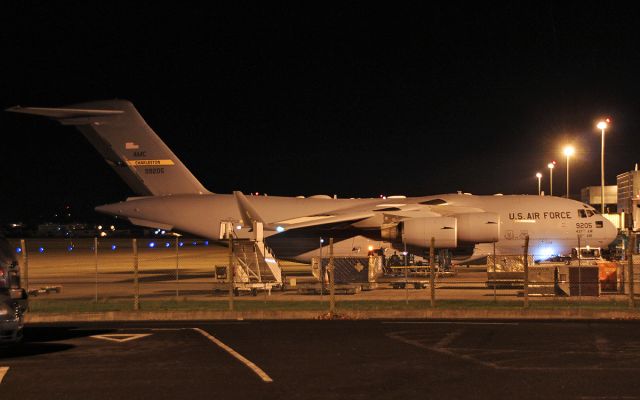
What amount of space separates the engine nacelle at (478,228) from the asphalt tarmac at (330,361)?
13710 mm

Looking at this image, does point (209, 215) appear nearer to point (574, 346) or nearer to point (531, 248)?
point (531, 248)

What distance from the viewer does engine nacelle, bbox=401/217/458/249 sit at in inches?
1190

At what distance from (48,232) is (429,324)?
108673mm

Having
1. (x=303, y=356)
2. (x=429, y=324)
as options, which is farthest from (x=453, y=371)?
(x=429, y=324)

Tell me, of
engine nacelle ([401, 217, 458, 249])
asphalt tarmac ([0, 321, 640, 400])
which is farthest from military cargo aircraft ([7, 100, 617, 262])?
asphalt tarmac ([0, 321, 640, 400])

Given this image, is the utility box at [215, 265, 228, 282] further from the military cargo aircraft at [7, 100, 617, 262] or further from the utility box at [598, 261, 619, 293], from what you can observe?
the utility box at [598, 261, 619, 293]

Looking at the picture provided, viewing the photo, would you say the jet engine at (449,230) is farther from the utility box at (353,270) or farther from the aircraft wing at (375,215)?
the utility box at (353,270)

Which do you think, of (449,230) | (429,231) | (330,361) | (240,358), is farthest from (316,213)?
(330,361)

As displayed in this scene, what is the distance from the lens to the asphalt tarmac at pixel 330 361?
9898mm

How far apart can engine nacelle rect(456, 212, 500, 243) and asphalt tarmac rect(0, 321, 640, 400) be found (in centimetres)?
1371

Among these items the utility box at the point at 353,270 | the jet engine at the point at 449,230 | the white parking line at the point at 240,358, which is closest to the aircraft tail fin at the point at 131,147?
the jet engine at the point at 449,230

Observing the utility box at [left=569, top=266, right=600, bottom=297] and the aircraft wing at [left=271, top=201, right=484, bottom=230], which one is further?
the aircraft wing at [left=271, top=201, right=484, bottom=230]

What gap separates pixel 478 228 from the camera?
30688 mm

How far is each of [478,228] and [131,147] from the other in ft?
46.6
